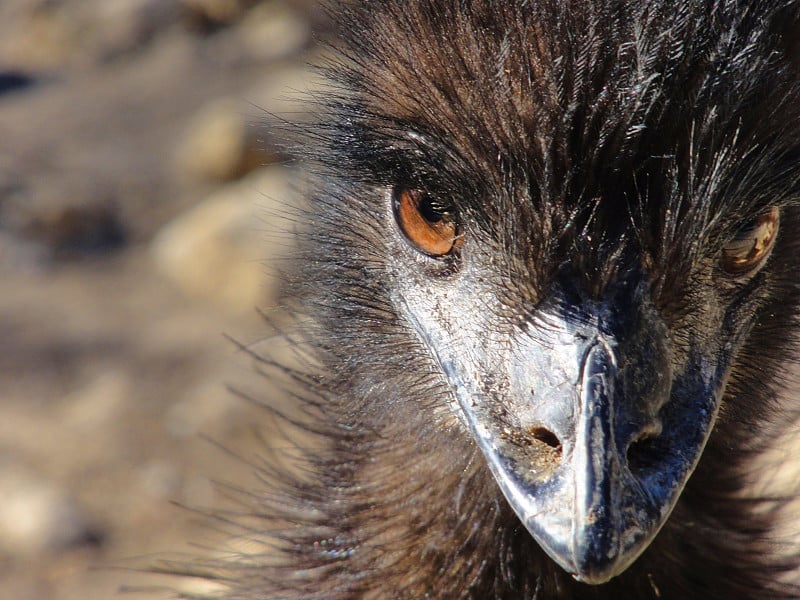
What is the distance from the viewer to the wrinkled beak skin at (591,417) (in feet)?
5.20

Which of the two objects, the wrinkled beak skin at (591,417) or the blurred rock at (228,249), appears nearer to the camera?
the wrinkled beak skin at (591,417)

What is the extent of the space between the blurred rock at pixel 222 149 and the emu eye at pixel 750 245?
17.1 ft

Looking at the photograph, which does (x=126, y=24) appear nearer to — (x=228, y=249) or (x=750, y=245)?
(x=228, y=249)

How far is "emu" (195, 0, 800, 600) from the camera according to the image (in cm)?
169

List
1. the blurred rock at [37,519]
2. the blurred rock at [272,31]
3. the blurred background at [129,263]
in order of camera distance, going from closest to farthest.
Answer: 1. the blurred rock at [37,519]
2. the blurred background at [129,263]
3. the blurred rock at [272,31]

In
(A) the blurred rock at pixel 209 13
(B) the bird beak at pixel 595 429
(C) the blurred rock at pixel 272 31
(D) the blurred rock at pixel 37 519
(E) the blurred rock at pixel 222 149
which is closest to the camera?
(B) the bird beak at pixel 595 429

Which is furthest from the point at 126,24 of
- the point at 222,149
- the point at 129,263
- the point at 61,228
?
the point at 129,263

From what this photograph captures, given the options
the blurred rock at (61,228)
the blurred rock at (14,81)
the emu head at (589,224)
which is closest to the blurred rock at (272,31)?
the blurred rock at (14,81)

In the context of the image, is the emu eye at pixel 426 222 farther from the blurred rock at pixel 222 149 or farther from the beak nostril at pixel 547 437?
the blurred rock at pixel 222 149

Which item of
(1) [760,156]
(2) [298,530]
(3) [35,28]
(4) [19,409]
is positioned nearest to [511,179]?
(1) [760,156]

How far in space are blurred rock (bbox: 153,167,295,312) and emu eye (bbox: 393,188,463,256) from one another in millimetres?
3841

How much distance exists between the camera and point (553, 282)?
178 cm

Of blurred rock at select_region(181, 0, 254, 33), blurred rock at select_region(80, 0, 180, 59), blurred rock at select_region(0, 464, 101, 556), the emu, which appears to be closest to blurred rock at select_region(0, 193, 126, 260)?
blurred rock at select_region(0, 464, 101, 556)

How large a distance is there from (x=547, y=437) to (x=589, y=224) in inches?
13.1
